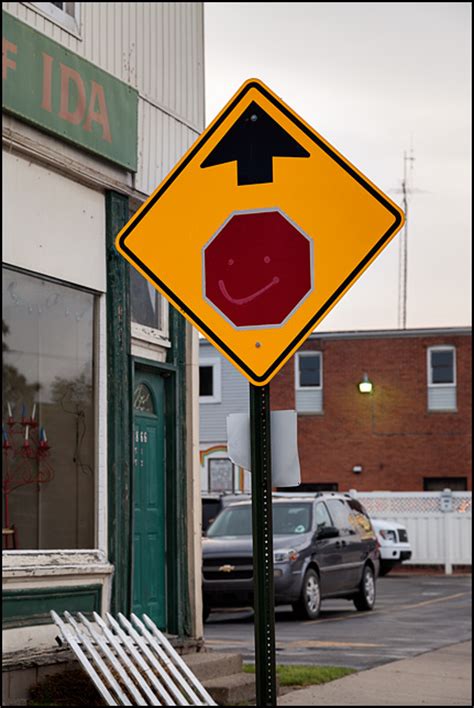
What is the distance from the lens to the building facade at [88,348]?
32.8 feet

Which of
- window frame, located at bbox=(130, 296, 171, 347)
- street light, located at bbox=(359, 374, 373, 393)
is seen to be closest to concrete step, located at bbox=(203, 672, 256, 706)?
window frame, located at bbox=(130, 296, 171, 347)

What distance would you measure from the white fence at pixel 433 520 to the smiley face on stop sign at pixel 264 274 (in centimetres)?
2972

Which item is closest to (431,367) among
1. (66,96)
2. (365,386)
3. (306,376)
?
(365,386)

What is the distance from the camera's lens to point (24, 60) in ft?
32.5

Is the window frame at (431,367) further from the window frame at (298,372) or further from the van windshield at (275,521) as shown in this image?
the van windshield at (275,521)

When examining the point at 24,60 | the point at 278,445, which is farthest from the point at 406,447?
the point at 278,445

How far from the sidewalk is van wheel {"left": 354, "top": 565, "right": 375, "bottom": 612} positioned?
741 centimetres

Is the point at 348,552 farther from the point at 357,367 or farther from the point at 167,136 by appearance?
the point at 357,367

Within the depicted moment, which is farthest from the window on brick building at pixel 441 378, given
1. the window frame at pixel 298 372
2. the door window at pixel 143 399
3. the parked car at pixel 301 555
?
the door window at pixel 143 399

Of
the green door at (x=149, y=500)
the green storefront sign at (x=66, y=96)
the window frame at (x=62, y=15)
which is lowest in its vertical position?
the green door at (x=149, y=500)

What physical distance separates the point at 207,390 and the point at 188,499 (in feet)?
96.6

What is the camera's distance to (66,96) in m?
10.4

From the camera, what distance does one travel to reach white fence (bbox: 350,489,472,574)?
1368 inches

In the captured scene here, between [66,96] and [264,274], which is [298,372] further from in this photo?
[264,274]
